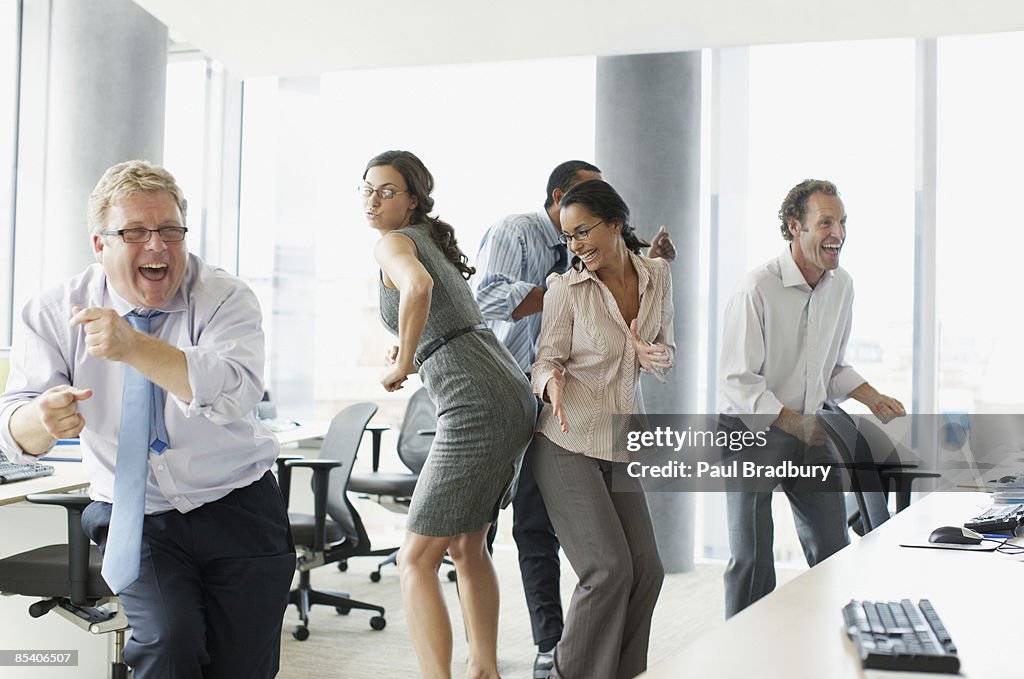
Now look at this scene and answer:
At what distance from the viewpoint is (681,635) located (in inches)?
165

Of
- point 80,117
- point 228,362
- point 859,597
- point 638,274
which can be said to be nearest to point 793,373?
point 638,274

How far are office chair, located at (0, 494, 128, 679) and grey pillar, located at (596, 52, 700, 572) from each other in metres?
3.23

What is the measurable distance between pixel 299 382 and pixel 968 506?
179 inches

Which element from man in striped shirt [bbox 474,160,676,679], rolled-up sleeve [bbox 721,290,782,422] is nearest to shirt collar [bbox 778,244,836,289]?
rolled-up sleeve [bbox 721,290,782,422]

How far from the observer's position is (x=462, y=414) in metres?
2.71

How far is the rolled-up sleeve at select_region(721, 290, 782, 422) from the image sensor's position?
313 centimetres

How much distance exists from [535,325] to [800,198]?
3.19ft

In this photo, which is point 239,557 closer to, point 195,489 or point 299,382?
point 195,489

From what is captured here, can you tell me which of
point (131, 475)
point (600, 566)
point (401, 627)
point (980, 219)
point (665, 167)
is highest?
point (665, 167)

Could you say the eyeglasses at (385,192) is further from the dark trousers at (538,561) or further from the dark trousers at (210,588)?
the dark trousers at (538,561)

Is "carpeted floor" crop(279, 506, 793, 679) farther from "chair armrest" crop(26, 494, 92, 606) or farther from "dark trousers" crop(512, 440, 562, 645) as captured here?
"chair armrest" crop(26, 494, 92, 606)

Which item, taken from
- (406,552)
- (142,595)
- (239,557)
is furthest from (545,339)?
(142,595)

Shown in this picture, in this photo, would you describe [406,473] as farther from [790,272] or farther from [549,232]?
[790,272]

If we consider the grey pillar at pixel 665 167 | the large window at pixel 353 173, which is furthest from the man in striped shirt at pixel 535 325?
the large window at pixel 353 173
